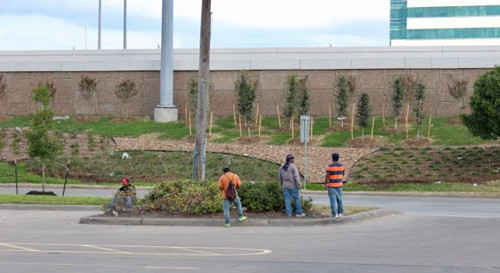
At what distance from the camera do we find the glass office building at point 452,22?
84375mm

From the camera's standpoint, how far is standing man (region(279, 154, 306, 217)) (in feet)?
70.2

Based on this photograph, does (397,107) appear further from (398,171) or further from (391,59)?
(398,171)

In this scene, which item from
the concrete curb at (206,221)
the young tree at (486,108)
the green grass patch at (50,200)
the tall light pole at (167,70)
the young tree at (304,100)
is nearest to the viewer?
the concrete curb at (206,221)

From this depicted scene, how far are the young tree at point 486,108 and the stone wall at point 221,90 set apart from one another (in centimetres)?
738

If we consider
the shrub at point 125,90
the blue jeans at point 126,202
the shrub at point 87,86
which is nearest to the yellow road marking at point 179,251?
the blue jeans at point 126,202

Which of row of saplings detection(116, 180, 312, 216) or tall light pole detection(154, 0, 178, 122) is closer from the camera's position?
row of saplings detection(116, 180, 312, 216)

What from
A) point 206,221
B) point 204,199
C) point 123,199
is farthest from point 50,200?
point 206,221

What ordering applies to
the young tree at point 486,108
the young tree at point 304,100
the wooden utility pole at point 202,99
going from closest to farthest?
the wooden utility pole at point 202,99 → the young tree at point 486,108 → the young tree at point 304,100

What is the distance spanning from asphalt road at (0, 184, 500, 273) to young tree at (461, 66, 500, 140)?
630 inches

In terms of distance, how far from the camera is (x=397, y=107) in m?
45.8

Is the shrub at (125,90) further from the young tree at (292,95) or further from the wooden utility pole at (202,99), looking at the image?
the wooden utility pole at (202,99)

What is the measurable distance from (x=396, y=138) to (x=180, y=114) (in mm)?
13201

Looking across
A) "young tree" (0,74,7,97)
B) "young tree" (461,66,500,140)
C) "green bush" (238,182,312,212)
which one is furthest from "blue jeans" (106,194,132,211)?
"young tree" (0,74,7,97)

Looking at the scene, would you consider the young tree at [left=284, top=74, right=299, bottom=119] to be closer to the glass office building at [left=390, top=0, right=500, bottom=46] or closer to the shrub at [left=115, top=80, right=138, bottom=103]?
the shrub at [left=115, top=80, right=138, bottom=103]
